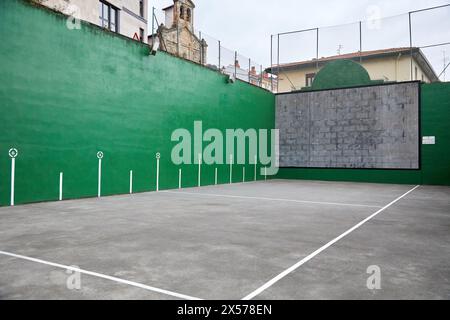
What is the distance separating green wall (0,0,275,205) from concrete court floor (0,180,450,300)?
1.79 m

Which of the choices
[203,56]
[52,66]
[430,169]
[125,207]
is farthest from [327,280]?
[430,169]

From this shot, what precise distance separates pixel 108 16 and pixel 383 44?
17.1 m

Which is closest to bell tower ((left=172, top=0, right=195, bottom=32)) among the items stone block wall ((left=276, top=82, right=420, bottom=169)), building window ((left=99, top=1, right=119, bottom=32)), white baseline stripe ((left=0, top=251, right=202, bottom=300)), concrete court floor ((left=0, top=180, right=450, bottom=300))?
building window ((left=99, top=1, right=119, bottom=32))

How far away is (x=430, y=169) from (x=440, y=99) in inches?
124

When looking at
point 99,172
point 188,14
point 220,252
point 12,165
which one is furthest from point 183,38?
point 188,14

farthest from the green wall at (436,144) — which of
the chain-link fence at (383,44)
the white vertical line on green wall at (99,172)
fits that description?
the white vertical line on green wall at (99,172)

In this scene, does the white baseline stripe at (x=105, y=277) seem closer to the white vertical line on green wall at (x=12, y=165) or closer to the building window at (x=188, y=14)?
the white vertical line on green wall at (x=12, y=165)

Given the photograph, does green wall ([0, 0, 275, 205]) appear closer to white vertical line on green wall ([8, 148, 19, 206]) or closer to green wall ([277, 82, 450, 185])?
white vertical line on green wall ([8, 148, 19, 206])

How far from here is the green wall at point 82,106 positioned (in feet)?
26.0

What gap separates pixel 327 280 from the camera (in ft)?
9.87

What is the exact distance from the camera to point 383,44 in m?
19.0

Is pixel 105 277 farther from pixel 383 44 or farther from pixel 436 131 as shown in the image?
pixel 383 44

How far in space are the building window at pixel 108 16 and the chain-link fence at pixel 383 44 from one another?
1068 centimetres
